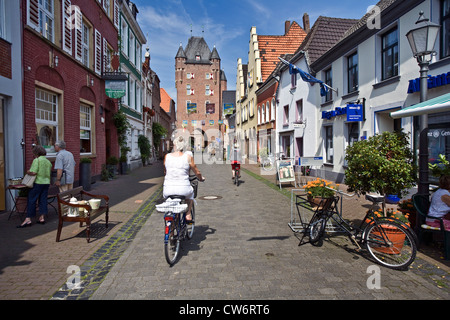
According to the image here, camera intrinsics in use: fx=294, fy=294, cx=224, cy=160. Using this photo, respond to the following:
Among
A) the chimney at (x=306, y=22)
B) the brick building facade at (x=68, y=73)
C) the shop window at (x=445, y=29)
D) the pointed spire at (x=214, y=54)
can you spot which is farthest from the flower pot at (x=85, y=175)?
the pointed spire at (x=214, y=54)

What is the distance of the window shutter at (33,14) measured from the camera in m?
8.28

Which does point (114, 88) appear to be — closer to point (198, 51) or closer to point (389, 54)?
point (389, 54)

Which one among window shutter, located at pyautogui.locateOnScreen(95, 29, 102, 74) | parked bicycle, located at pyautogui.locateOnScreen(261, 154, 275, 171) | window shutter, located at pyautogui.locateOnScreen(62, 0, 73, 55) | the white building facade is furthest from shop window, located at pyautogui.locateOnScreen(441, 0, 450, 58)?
window shutter, located at pyautogui.locateOnScreen(95, 29, 102, 74)

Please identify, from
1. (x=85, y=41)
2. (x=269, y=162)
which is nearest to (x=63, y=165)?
(x=85, y=41)

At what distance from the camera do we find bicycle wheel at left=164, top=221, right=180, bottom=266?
4094mm

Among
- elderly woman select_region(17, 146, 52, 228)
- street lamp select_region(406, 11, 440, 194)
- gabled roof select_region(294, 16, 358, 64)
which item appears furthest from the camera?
gabled roof select_region(294, 16, 358, 64)

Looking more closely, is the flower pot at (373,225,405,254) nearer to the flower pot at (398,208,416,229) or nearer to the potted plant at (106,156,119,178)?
the flower pot at (398,208,416,229)

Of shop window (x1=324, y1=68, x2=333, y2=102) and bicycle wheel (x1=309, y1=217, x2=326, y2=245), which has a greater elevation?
shop window (x1=324, y1=68, x2=333, y2=102)

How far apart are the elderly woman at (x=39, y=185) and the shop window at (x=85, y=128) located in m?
6.41

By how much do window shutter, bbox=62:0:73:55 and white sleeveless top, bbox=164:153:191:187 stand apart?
8.53m

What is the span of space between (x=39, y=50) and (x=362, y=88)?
437 inches

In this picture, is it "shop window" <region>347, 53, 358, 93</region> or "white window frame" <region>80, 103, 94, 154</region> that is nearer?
"shop window" <region>347, 53, 358, 93</region>

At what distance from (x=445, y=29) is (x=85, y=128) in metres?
12.9

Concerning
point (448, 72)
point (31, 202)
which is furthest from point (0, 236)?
point (448, 72)
